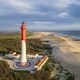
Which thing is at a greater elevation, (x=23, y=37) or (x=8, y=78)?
(x=23, y=37)

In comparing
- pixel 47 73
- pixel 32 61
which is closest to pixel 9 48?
pixel 32 61

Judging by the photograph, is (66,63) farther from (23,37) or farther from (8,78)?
(8,78)

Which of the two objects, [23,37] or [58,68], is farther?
[58,68]

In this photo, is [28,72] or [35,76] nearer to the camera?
[35,76]

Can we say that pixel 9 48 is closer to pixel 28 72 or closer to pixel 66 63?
pixel 66 63

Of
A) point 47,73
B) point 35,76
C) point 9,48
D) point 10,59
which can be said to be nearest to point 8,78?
point 35,76

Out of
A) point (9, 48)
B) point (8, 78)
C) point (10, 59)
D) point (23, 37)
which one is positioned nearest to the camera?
point (8, 78)

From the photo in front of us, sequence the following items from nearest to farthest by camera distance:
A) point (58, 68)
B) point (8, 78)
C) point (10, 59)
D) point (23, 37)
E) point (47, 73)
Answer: point (8, 78), point (47, 73), point (23, 37), point (58, 68), point (10, 59)

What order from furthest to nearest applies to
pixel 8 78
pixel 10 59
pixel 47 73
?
pixel 10 59, pixel 47 73, pixel 8 78

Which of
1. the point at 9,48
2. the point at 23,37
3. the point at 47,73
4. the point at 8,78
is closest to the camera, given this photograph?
the point at 8,78
